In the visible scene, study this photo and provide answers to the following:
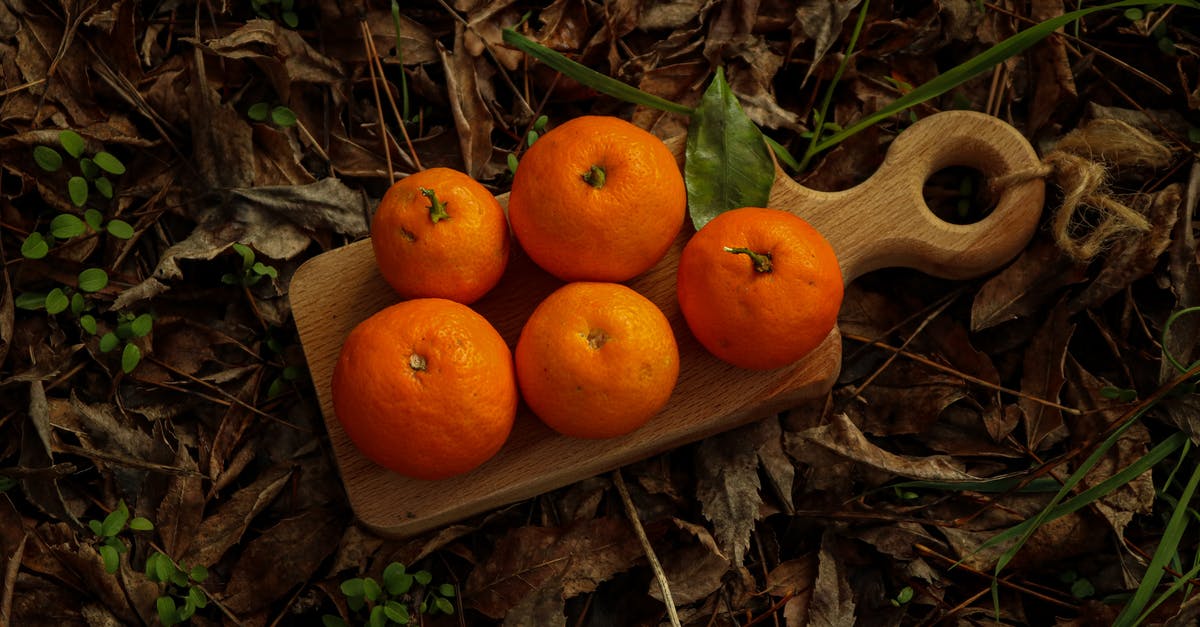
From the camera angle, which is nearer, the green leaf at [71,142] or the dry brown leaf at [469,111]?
the green leaf at [71,142]

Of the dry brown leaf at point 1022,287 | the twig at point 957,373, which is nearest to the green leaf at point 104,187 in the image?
the twig at point 957,373

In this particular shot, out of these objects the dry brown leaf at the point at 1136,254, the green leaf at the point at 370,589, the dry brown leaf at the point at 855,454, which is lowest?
the green leaf at the point at 370,589

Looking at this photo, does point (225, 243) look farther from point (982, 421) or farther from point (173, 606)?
point (982, 421)

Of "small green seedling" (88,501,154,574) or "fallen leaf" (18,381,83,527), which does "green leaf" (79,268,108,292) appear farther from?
"small green seedling" (88,501,154,574)

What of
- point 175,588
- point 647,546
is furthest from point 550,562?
point 175,588

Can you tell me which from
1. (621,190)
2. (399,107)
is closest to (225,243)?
(399,107)

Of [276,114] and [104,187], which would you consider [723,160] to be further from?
[104,187]

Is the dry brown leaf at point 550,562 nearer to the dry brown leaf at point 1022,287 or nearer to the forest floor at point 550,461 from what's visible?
the forest floor at point 550,461
